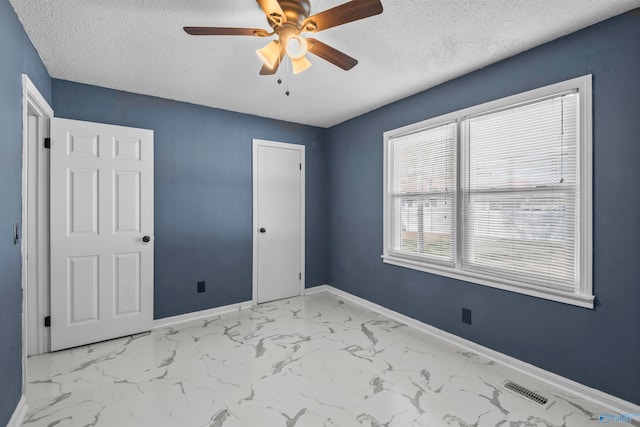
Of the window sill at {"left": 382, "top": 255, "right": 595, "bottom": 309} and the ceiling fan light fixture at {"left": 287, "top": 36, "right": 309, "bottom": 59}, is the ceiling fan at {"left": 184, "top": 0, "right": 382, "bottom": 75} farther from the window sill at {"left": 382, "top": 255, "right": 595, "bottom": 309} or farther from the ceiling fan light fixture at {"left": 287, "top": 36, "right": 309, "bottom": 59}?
the window sill at {"left": 382, "top": 255, "right": 595, "bottom": 309}

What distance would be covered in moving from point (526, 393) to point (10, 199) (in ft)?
11.5

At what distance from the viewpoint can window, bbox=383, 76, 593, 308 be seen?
2133 millimetres

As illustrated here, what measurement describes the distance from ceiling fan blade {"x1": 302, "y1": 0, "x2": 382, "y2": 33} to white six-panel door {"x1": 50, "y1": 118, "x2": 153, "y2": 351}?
7.50 ft

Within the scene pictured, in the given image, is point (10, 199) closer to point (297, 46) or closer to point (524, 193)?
point (297, 46)

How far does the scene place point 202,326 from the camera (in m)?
3.34

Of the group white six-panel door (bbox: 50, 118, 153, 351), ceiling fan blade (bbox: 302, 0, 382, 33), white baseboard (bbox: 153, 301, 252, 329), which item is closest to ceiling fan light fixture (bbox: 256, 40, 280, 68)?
ceiling fan blade (bbox: 302, 0, 382, 33)

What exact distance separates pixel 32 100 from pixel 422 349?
374 centimetres

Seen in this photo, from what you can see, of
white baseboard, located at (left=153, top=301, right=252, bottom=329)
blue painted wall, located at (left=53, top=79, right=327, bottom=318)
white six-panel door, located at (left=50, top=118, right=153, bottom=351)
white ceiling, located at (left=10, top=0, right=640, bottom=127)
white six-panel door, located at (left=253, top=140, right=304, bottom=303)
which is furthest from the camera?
white six-panel door, located at (left=253, top=140, right=304, bottom=303)

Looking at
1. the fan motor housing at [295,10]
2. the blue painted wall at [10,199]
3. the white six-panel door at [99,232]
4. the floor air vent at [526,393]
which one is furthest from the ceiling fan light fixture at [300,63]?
the floor air vent at [526,393]

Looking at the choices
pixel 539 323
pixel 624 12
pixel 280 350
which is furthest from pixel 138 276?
pixel 624 12

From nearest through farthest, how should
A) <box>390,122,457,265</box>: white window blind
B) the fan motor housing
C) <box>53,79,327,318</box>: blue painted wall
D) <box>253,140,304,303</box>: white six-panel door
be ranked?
the fan motor housing
<box>390,122,457,265</box>: white window blind
<box>53,79,327,318</box>: blue painted wall
<box>253,140,304,303</box>: white six-panel door

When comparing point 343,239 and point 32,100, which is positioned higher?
point 32,100

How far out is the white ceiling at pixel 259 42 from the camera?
1862 millimetres

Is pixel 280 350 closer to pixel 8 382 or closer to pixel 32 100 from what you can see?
pixel 8 382
